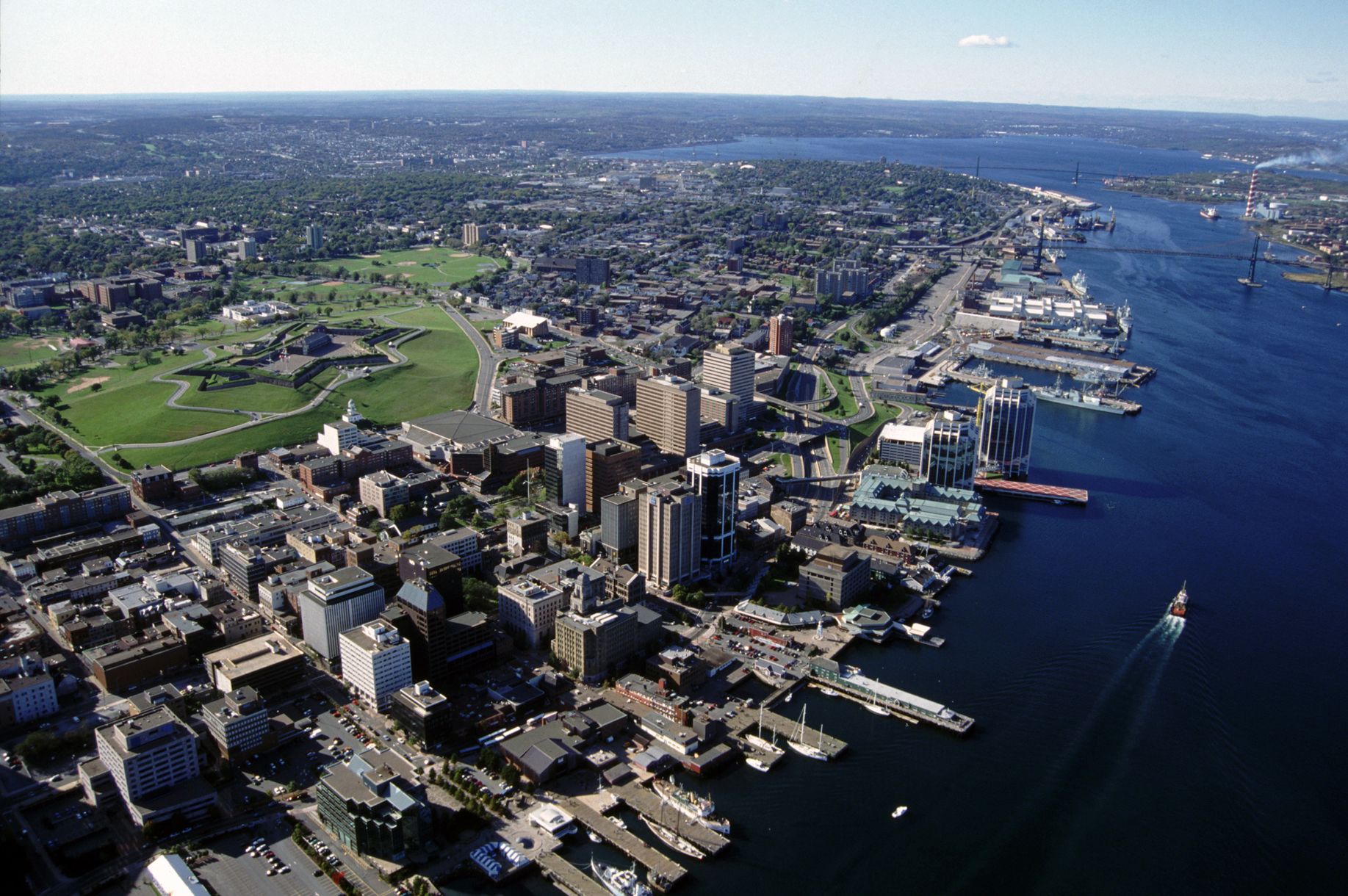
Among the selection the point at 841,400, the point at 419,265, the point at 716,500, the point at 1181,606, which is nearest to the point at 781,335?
the point at 841,400

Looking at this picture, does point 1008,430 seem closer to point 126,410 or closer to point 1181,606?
point 1181,606

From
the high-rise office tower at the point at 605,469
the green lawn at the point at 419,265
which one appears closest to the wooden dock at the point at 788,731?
the high-rise office tower at the point at 605,469

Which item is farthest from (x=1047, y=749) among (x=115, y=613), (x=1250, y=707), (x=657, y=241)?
(x=657, y=241)

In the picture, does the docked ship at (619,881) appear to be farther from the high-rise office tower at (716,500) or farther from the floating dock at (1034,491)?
the floating dock at (1034,491)

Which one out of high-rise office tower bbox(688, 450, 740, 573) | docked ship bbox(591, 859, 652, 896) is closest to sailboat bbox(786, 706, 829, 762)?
docked ship bbox(591, 859, 652, 896)

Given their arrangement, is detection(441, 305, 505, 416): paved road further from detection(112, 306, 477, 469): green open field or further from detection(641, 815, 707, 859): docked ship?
detection(641, 815, 707, 859): docked ship

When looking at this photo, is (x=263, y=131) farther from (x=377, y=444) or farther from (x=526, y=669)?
(x=526, y=669)
